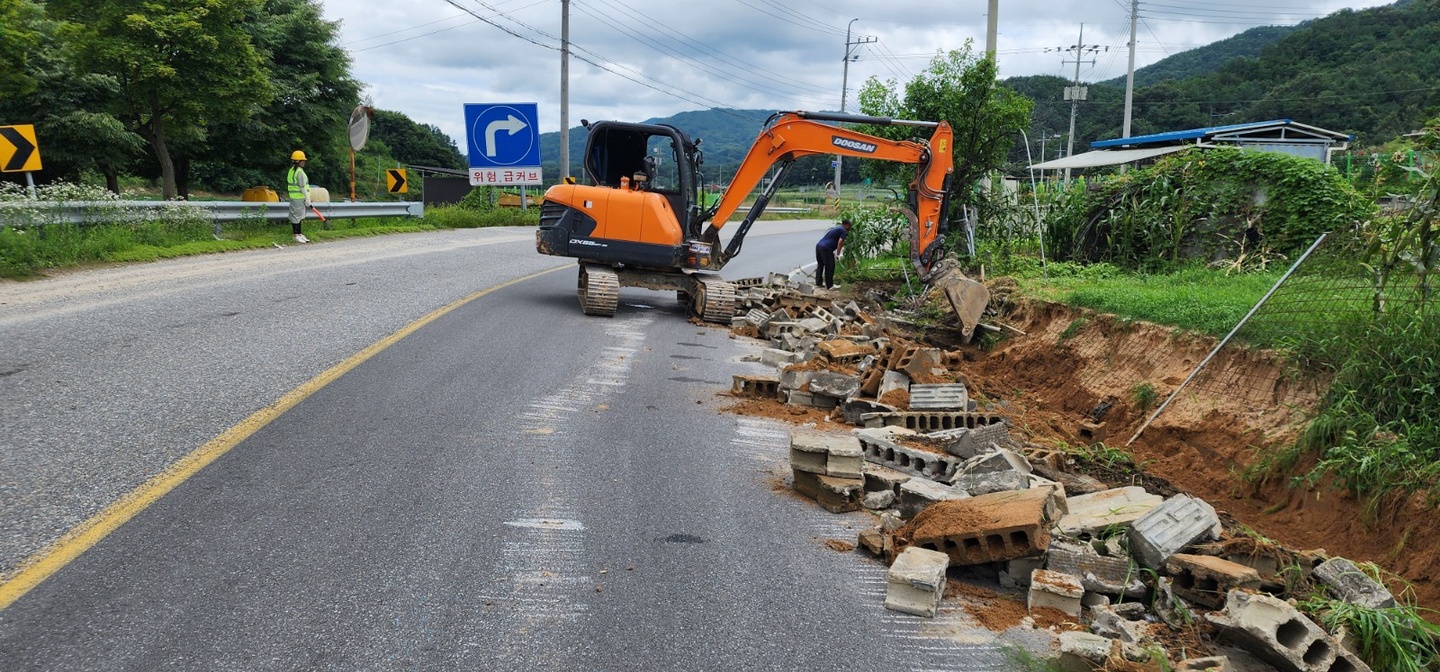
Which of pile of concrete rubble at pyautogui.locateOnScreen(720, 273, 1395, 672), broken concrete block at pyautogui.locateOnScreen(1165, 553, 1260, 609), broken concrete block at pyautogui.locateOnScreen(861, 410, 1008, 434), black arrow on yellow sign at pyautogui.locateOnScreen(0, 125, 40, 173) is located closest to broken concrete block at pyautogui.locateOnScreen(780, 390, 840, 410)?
broken concrete block at pyautogui.locateOnScreen(861, 410, 1008, 434)

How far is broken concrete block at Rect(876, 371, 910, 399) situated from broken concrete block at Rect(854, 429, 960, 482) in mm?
1772

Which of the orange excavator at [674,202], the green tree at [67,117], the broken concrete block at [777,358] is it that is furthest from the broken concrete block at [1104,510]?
the green tree at [67,117]

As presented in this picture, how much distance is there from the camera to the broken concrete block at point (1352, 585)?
15.1 feet

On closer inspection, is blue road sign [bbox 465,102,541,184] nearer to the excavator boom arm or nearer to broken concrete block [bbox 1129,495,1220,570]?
the excavator boom arm

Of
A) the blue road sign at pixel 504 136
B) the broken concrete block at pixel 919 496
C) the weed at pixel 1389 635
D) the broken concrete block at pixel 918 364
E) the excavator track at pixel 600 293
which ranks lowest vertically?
the weed at pixel 1389 635

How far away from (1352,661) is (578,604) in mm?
3388

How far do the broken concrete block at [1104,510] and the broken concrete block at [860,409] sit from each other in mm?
2236

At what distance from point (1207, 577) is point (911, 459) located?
7.29 ft

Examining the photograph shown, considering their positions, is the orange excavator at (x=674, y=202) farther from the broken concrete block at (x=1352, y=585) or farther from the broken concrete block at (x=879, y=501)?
the broken concrete block at (x=1352, y=585)

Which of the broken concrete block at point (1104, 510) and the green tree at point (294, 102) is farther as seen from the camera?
the green tree at point (294, 102)

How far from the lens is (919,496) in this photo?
5734 millimetres

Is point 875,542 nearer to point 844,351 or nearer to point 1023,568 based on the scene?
point 1023,568

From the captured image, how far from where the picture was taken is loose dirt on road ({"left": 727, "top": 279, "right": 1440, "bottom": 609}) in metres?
5.89

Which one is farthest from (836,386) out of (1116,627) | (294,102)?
(294,102)
